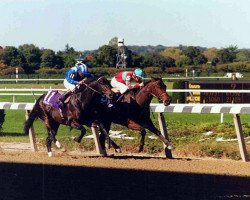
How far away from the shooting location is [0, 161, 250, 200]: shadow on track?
558cm

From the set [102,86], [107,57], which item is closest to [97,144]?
[102,86]

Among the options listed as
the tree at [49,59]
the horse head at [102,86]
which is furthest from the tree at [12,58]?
the horse head at [102,86]

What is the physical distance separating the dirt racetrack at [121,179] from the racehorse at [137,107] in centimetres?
110

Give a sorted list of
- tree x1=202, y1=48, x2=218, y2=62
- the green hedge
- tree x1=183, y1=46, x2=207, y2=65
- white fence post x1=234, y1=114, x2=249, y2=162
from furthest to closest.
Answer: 1. tree x1=202, y1=48, x2=218, y2=62
2. tree x1=183, y1=46, x2=207, y2=65
3. the green hedge
4. white fence post x1=234, y1=114, x2=249, y2=162

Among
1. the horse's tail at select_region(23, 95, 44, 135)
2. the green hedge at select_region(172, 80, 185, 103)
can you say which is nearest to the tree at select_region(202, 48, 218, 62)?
the green hedge at select_region(172, 80, 185, 103)

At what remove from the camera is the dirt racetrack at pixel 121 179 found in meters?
5.65

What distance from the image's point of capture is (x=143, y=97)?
1016cm

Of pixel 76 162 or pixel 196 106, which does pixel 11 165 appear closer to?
pixel 76 162

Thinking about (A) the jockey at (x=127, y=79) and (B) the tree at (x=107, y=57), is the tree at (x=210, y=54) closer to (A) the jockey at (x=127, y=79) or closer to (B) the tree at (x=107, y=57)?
(B) the tree at (x=107, y=57)

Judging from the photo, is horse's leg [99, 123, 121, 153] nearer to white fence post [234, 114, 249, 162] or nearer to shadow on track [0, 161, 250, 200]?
white fence post [234, 114, 249, 162]

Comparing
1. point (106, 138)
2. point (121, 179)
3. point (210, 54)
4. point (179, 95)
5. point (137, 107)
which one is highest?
point (137, 107)

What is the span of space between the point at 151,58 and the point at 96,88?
1696 inches

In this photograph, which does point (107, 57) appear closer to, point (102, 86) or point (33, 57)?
point (33, 57)

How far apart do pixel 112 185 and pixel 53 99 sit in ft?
14.7
